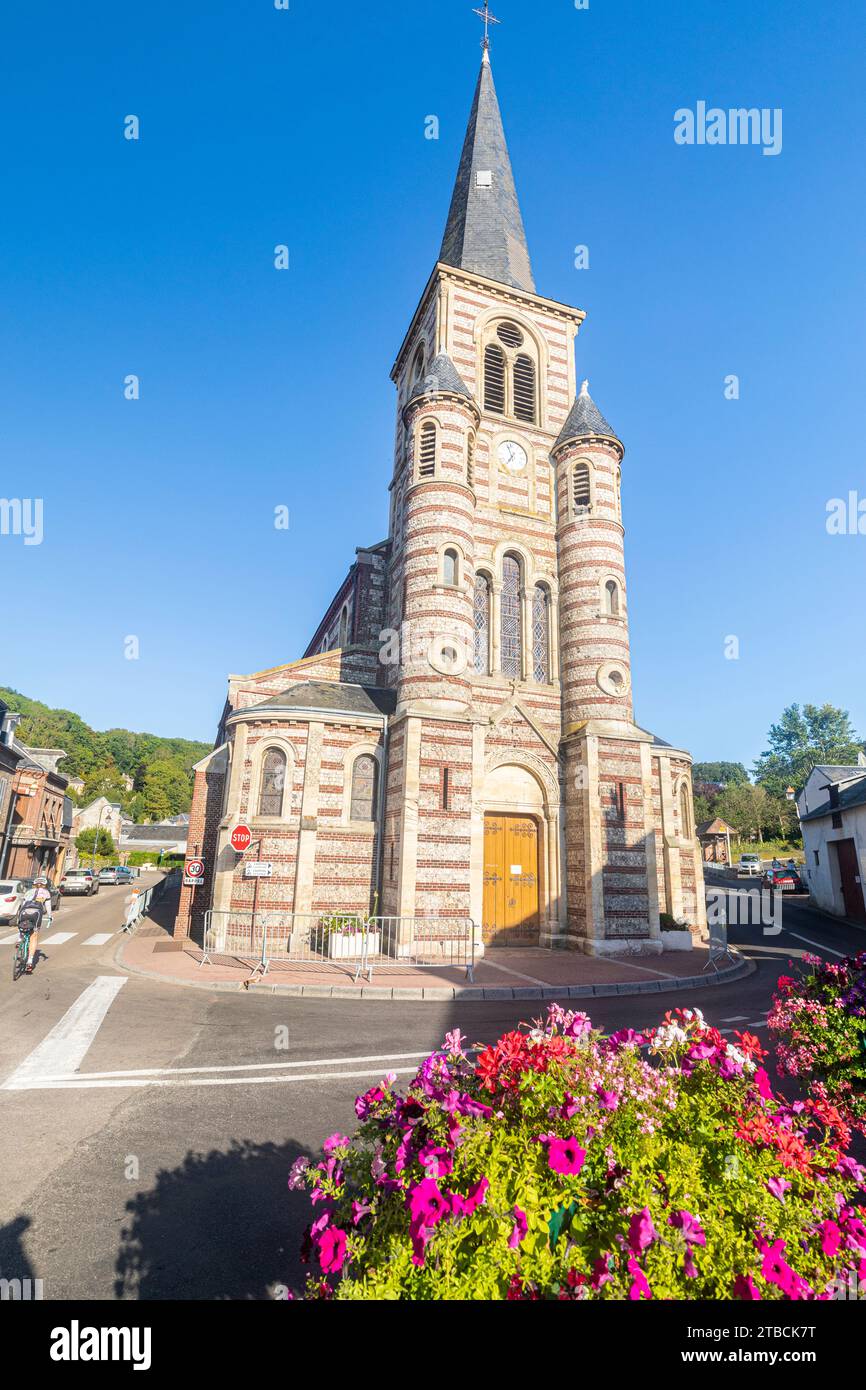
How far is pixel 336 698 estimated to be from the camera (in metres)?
18.8

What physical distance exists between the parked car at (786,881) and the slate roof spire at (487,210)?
3559cm

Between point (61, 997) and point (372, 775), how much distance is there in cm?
902

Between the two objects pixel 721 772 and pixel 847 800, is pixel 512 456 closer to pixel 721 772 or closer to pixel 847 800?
pixel 847 800

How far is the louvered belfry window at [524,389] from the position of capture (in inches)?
904

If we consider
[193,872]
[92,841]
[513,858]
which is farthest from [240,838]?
[92,841]

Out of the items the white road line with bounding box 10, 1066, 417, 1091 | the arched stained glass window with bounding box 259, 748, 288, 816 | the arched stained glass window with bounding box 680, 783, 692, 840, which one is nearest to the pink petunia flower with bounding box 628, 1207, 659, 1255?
the white road line with bounding box 10, 1066, 417, 1091

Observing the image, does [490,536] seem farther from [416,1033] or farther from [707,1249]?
[707,1249]

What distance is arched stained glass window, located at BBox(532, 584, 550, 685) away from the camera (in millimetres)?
20047

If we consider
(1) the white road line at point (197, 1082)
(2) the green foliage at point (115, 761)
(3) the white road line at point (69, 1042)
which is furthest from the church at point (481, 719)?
(2) the green foliage at point (115, 761)

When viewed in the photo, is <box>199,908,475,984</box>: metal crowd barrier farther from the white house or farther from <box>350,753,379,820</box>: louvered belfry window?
the white house

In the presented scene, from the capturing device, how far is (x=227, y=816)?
16922 millimetres

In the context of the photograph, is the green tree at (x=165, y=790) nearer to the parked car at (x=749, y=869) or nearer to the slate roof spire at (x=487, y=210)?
the parked car at (x=749, y=869)

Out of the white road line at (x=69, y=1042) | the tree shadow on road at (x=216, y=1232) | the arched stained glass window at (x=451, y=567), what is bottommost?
the white road line at (x=69, y=1042)

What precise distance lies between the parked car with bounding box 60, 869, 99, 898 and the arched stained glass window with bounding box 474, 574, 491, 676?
31.7 meters
